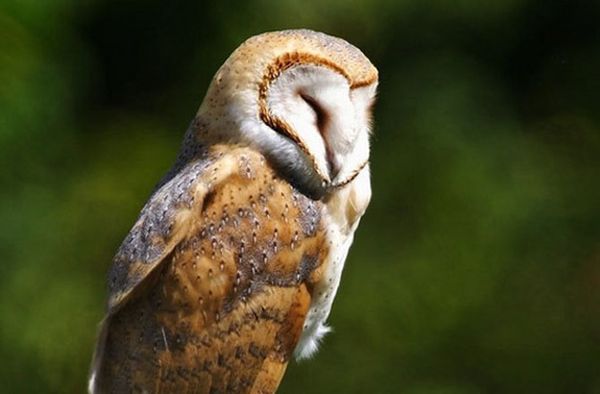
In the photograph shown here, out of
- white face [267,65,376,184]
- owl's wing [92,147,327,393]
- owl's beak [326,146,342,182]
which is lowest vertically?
owl's wing [92,147,327,393]

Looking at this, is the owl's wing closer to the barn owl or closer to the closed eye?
the barn owl

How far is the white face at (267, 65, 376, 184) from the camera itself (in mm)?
2543

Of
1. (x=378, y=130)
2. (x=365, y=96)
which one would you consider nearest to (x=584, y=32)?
(x=378, y=130)

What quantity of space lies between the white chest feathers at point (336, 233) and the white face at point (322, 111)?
0.06 metres

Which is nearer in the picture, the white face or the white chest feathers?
the white face

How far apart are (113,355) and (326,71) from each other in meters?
0.51

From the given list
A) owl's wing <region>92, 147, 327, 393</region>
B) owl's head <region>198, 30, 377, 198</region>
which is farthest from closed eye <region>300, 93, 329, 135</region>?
owl's wing <region>92, 147, 327, 393</region>

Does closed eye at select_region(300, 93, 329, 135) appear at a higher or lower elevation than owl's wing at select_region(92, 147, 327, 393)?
higher

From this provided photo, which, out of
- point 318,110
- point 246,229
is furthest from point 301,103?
point 246,229

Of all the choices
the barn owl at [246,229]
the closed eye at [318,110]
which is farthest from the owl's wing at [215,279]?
the closed eye at [318,110]

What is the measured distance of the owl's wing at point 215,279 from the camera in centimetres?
258

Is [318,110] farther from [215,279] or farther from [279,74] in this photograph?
[215,279]

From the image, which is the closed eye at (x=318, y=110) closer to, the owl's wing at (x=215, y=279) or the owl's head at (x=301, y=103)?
the owl's head at (x=301, y=103)

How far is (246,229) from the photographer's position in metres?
2.58
